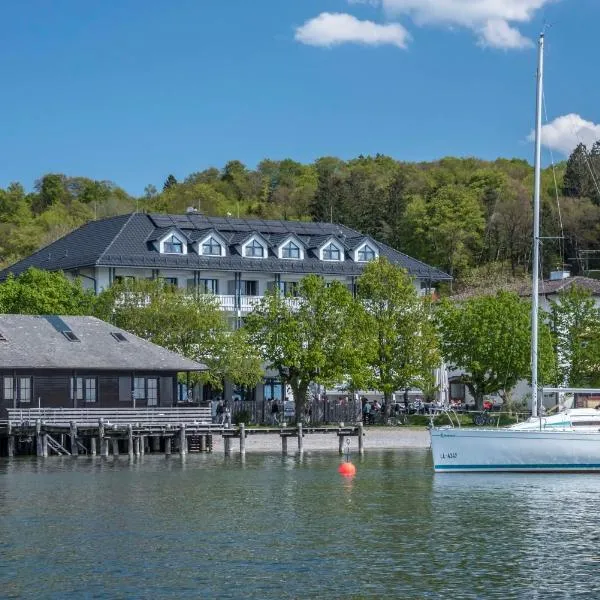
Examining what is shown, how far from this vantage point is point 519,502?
50.0m

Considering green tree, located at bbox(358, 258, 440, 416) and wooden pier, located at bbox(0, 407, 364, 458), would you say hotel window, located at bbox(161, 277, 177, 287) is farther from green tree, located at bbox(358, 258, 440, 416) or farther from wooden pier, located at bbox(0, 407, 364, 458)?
wooden pier, located at bbox(0, 407, 364, 458)

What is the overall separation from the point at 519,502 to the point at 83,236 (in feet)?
199

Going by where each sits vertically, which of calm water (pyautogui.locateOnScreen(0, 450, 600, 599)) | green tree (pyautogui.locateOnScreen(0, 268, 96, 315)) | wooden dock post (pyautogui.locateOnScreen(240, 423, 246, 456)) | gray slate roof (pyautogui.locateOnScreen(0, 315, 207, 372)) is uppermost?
green tree (pyautogui.locateOnScreen(0, 268, 96, 315))

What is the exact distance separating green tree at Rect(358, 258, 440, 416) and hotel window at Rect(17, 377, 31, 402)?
79.6 ft

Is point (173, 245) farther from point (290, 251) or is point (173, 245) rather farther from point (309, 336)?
point (309, 336)

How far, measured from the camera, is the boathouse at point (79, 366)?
7162 cm

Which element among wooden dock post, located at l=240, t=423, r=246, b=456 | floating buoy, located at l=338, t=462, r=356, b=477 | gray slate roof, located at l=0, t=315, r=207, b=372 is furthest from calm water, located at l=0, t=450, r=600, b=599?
gray slate roof, located at l=0, t=315, r=207, b=372

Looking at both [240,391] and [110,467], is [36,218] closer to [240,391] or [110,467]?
[240,391]

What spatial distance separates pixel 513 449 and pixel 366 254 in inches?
1947

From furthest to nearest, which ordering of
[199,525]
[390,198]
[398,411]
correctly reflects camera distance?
[390,198] → [398,411] → [199,525]

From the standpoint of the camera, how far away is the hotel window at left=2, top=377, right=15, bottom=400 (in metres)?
71.4

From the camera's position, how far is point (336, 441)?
3125 inches

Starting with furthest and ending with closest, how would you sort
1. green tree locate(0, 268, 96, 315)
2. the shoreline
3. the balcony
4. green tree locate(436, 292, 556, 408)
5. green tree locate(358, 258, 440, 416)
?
the balcony < green tree locate(436, 292, 556, 408) < green tree locate(358, 258, 440, 416) < green tree locate(0, 268, 96, 315) < the shoreline

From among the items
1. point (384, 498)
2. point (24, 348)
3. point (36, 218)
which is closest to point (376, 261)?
point (24, 348)
